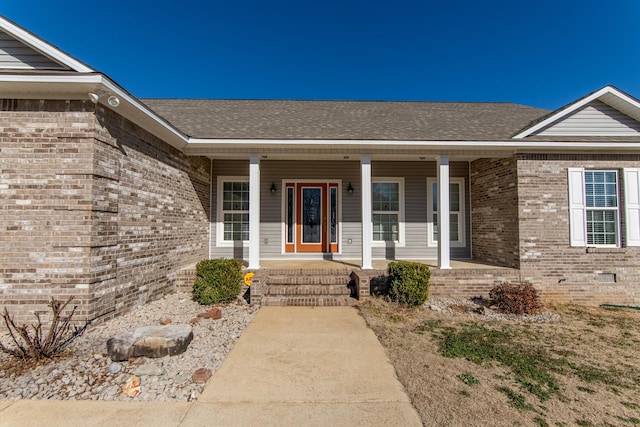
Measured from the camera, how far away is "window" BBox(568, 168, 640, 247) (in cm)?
661

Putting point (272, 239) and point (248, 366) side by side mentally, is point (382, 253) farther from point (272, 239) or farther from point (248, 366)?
point (248, 366)

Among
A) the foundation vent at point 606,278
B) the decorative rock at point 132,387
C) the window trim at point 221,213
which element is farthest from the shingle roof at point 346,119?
the decorative rock at point 132,387

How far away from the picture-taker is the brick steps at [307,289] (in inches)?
232

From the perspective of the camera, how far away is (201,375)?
3.16 meters

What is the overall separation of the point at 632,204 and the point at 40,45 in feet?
38.5

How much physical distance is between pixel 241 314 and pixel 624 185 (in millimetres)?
8669

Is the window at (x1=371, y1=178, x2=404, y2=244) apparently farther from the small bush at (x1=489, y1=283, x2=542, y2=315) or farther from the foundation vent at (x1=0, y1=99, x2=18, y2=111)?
the foundation vent at (x1=0, y1=99, x2=18, y2=111)

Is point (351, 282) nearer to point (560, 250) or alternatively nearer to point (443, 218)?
point (443, 218)

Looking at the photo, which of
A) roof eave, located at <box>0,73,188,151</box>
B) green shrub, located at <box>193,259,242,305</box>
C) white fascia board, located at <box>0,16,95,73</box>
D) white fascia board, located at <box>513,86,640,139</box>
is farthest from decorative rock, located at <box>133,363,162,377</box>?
white fascia board, located at <box>513,86,640,139</box>

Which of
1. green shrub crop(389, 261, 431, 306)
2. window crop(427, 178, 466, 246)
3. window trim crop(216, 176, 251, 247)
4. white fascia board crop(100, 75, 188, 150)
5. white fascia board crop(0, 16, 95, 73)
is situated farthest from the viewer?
window crop(427, 178, 466, 246)

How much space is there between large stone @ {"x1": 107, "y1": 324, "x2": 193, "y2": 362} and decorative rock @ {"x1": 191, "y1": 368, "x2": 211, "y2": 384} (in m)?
0.55

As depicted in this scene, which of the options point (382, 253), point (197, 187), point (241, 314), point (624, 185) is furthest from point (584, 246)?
point (197, 187)

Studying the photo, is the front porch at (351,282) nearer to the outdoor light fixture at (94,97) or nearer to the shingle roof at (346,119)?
the shingle roof at (346,119)

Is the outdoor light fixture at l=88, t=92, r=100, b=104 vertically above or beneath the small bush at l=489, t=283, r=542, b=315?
above
